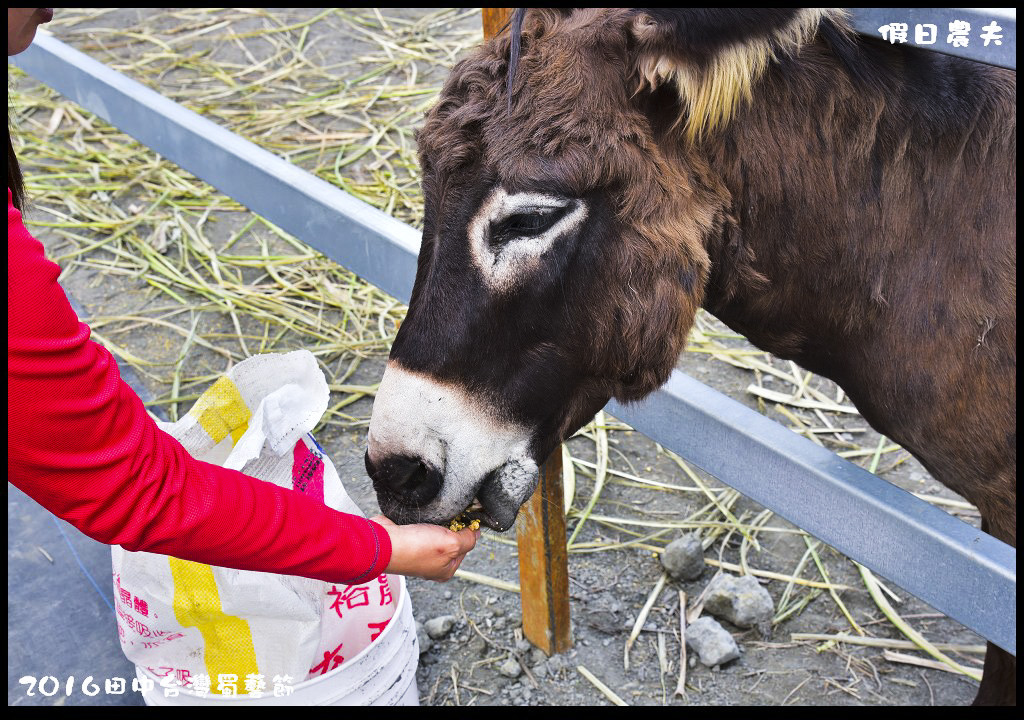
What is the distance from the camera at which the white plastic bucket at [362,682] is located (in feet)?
5.88

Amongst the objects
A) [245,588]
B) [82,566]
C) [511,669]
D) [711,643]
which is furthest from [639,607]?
[82,566]

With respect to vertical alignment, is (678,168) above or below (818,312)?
above

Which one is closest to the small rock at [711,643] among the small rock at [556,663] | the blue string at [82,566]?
the small rock at [556,663]

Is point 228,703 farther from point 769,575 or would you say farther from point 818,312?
point 769,575

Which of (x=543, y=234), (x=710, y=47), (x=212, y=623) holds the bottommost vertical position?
(x=212, y=623)

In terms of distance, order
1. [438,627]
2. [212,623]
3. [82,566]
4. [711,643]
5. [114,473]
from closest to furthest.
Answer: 1. [114,473]
2. [212,623]
3. [711,643]
4. [438,627]
5. [82,566]

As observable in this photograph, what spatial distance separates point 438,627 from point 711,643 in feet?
→ 2.35

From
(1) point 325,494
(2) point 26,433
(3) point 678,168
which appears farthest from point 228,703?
(3) point 678,168

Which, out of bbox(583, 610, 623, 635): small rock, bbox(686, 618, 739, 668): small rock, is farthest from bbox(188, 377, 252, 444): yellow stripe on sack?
bbox(686, 618, 739, 668): small rock

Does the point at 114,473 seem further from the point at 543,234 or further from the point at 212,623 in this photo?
the point at 543,234

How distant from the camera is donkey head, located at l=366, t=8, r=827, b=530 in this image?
4.79ft

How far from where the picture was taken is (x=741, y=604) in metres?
2.46
